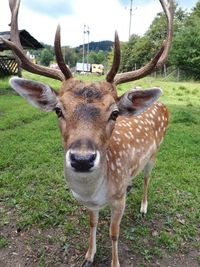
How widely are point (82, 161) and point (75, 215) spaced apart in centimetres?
240

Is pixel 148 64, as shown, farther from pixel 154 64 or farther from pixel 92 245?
pixel 92 245

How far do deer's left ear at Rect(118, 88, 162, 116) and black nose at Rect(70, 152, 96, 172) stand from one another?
2.87ft

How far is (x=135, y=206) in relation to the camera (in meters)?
5.07

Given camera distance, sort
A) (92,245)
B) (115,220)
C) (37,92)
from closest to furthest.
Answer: (37,92) < (115,220) < (92,245)

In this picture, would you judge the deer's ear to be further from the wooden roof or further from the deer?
the wooden roof

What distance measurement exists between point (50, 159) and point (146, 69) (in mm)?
3652

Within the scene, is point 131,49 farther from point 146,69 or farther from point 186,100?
point 146,69

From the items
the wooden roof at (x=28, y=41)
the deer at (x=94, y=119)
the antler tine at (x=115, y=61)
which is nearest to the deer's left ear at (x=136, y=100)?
the deer at (x=94, y=119)

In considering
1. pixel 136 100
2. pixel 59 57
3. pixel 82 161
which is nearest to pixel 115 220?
pixel 136 100

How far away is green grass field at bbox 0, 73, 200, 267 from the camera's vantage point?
4.06 m

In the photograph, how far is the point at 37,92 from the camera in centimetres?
325

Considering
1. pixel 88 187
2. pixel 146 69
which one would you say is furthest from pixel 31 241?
pixel 146 69

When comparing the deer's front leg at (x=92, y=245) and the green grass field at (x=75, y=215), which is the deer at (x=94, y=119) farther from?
the green grass field at (x=75, y=215)

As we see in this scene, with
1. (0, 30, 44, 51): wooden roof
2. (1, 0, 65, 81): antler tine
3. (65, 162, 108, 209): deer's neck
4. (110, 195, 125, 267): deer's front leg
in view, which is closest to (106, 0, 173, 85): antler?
(1, 0, 65, 81): antler tine
